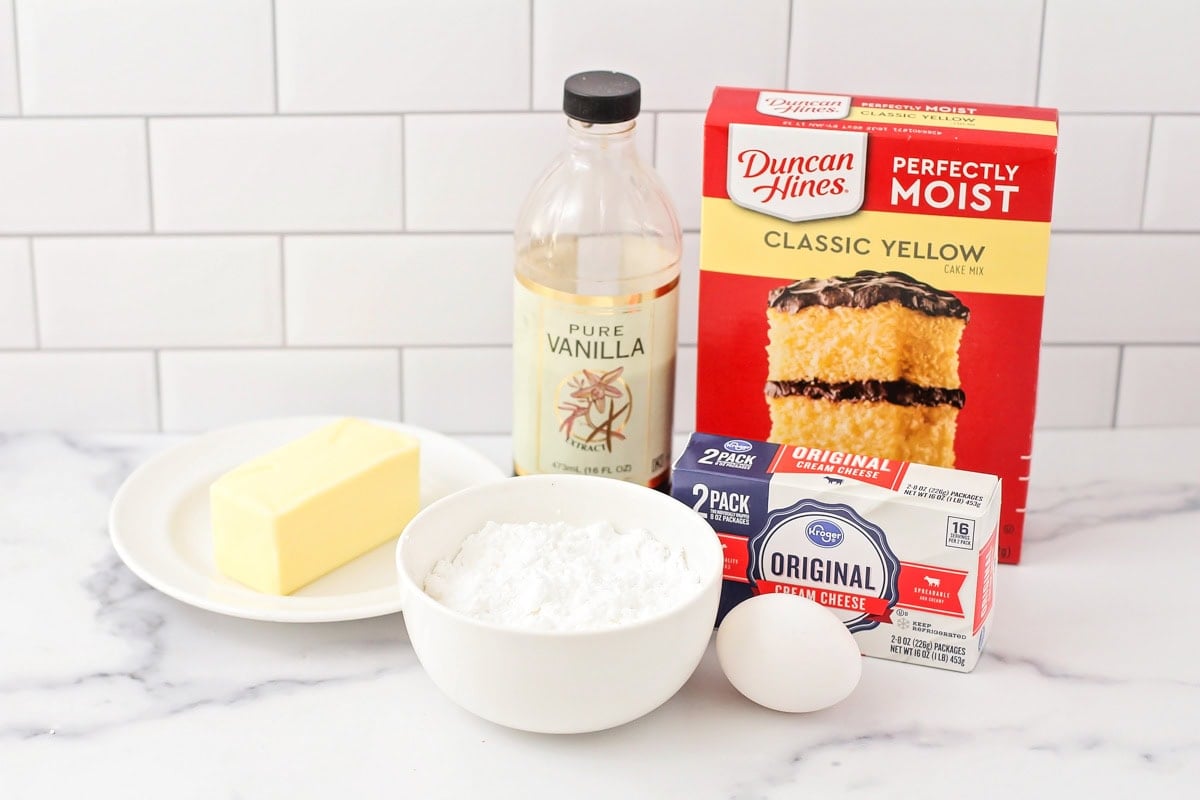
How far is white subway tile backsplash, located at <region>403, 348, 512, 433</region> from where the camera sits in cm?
131

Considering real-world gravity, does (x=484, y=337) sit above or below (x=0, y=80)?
below

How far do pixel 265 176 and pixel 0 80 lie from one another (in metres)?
0.23

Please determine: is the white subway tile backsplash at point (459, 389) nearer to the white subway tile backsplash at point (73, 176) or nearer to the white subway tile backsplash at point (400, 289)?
the white subway tile backsplash at point (400, 289)

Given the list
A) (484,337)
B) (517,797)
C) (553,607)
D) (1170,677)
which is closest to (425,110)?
(484,337)

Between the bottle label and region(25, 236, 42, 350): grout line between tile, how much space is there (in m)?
0.47

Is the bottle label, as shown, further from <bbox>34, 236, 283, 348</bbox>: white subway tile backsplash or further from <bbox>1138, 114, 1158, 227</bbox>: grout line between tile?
<bbox>1138, 114, 1158, 227</bbox>: grout line between tile

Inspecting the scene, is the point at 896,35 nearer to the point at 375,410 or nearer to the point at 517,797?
the point at 375,410

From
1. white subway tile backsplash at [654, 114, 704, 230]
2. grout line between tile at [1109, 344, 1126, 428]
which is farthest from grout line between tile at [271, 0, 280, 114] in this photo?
grout line between tile at [1109, 344, 1126, 428]

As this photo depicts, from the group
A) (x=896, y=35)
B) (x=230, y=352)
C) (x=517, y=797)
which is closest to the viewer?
(x=517, y=797)

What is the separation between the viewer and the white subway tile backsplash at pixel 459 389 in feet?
4.31

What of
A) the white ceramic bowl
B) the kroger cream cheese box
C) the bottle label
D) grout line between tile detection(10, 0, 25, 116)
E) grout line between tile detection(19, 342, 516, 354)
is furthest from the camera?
grout line between tile detection(19, 342, 516, 354)

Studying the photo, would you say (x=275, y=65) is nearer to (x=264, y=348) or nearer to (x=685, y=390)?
(x=264, y=348)

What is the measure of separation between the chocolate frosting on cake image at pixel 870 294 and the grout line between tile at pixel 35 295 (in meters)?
0.66

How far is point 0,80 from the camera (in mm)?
1199
